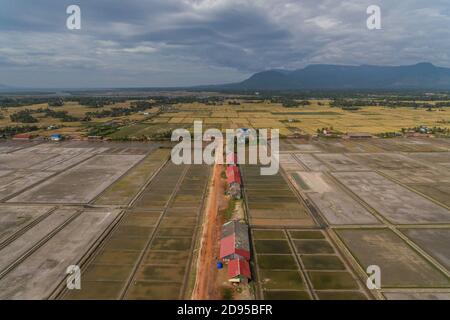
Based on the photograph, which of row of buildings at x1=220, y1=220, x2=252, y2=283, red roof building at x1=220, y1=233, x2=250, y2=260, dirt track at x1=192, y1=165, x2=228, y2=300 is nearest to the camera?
dirt track at x1=192, y1=165, x2=228, y2=300

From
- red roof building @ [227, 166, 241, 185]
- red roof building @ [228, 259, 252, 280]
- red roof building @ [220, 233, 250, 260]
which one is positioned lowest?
red roof building @ [228, 259, 252, 280]

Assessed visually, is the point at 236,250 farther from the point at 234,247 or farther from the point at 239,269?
the point at 239,269

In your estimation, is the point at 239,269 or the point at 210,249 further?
the point at 210,249

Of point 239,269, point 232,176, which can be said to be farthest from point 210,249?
point 232,176

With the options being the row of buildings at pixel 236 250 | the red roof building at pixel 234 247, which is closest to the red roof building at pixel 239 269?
the row of buildings at pixel 236 250

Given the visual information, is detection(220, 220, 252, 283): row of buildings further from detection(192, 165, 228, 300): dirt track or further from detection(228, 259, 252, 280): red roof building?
detection(192, 165, 228, 300): dirt track

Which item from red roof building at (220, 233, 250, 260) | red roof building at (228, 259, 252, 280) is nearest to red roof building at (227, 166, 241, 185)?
red roof building at (220, 233, 250, 260)

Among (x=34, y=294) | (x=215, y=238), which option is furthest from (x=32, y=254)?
(x=215, y=238)
